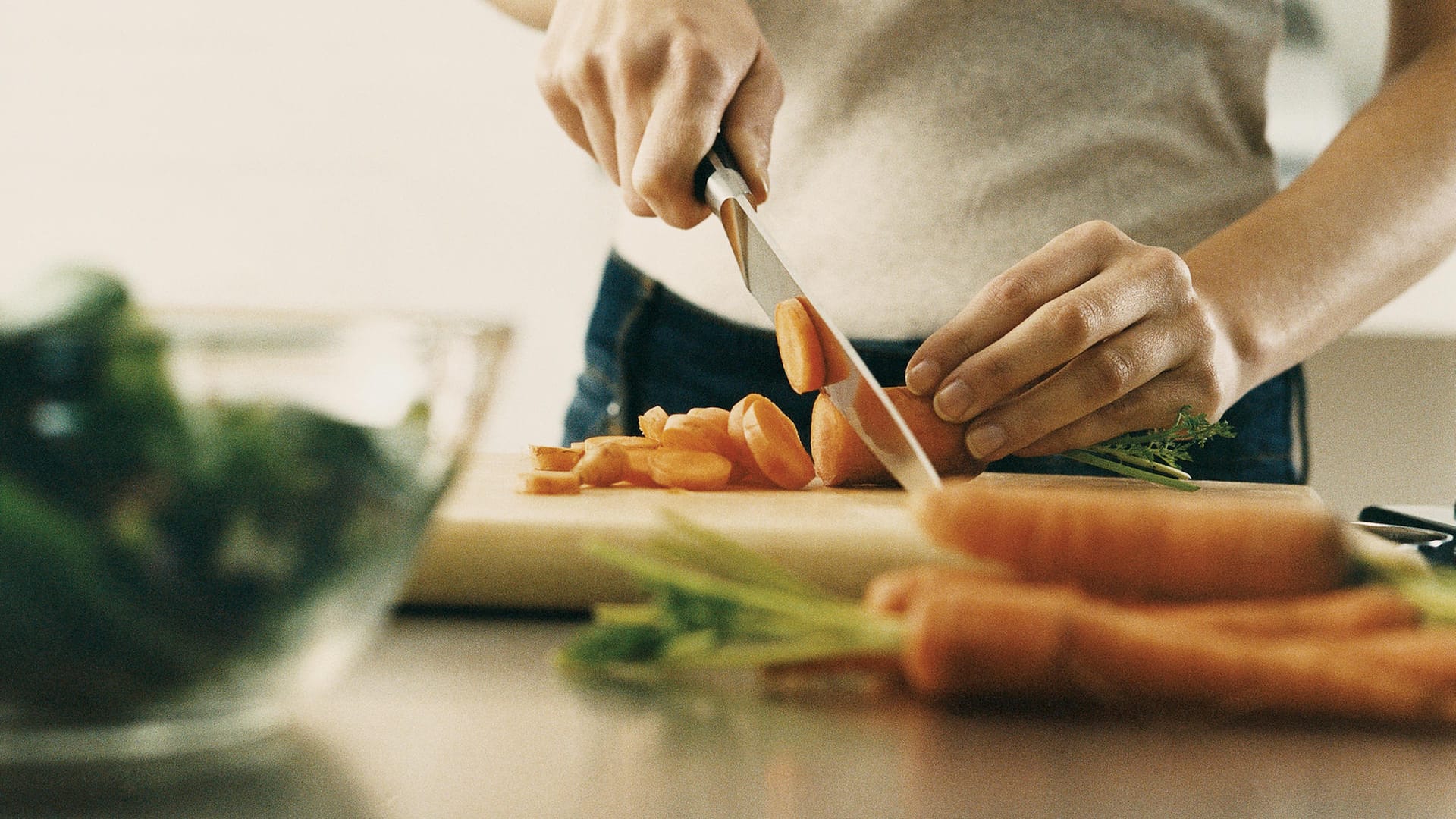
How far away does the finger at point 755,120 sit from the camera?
130cm

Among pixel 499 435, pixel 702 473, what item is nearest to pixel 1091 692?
pixel 702 473

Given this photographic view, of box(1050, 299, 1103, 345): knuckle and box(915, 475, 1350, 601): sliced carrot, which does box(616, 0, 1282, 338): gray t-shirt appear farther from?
box(915, 475, 1350, 601): sliced carrot

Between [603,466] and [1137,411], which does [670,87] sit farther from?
[1137,411]

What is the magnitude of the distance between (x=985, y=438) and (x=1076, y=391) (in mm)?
114

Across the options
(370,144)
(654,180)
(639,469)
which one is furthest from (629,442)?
(370,144)

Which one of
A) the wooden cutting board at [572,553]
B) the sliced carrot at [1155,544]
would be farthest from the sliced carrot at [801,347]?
the sliced carrot at [1155,544]

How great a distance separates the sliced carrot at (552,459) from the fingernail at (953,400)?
383 millimetres

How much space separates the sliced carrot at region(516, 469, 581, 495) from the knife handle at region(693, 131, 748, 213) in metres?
0.36

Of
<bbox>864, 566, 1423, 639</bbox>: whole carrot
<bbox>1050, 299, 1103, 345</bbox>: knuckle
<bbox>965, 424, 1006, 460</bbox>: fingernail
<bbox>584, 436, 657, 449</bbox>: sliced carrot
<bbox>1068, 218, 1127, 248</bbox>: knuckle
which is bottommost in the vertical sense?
<bbox>864, 566, 1423, 639</bbox>: whole carrot

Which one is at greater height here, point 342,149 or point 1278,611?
point 342,149

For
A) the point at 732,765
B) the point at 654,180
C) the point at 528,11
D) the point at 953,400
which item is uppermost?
the point at 528,11

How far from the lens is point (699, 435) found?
4.02ft

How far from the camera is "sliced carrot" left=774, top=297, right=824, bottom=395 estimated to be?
116 centimetres

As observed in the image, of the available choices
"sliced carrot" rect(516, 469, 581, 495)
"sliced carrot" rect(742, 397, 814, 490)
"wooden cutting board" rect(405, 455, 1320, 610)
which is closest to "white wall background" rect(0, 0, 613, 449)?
"sliced carrot" rect(742, 397, 814, 490)
